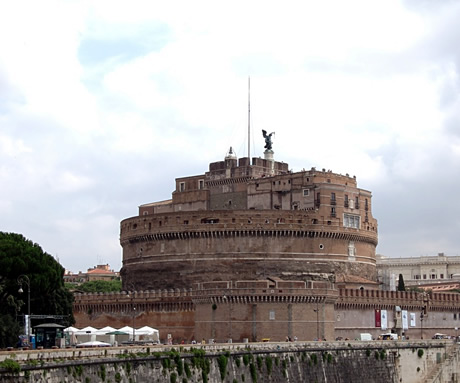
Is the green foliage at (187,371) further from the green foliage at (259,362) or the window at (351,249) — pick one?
the window at (351,249)

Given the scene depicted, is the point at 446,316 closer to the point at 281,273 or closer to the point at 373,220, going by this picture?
the point at 373,220

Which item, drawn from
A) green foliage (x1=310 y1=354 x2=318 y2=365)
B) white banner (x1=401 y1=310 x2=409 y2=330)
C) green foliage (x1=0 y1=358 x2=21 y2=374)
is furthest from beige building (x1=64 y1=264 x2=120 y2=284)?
green foliage (x1=0 y1=358 x2=21 y2=374)

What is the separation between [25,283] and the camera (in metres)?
62.7

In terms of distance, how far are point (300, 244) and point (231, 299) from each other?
62.6 feet

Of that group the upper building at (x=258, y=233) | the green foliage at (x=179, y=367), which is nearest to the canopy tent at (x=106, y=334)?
the upper building at (x=258, y=233)

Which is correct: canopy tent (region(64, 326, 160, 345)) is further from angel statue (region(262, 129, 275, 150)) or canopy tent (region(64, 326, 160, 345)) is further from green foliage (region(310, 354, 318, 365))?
angel statue (region(262, 129, 275, 150))

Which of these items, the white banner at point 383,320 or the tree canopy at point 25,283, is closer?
the tree canopy at point 25,283

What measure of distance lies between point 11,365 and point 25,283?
27.6 m

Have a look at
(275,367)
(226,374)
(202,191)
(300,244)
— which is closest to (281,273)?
(300,244)

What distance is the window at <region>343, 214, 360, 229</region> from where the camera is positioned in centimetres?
9088

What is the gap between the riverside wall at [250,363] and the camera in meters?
38.8

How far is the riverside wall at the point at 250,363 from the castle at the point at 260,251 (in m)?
6.12

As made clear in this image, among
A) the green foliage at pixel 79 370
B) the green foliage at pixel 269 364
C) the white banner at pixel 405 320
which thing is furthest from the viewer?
the white banner at pixel 405 320

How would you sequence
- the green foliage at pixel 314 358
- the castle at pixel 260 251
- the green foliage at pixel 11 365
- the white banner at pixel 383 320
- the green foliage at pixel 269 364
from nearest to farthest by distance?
the green foliage at pixel 11 365
the green foliage at pixel 269 364
the green foliage at pixel 314 358
the castle at pixel 260 251
the white banner at pixel 383 320
